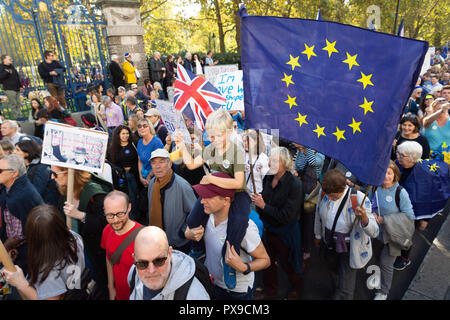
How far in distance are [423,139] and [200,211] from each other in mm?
3949

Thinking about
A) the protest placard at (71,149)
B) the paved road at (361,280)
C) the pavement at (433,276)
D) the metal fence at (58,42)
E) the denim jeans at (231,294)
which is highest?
the metal fence at (58,42)

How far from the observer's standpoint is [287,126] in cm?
277

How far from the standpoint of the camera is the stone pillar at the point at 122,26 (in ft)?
33.7

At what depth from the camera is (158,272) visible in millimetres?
1802

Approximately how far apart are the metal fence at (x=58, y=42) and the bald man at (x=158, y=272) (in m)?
8.41

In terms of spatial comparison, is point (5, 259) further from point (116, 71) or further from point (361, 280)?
point (116, 71)

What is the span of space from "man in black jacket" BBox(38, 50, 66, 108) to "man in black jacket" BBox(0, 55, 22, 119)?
2.16 feet

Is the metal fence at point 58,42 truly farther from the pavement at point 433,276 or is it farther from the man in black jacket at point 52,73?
the pavement at point 433,276

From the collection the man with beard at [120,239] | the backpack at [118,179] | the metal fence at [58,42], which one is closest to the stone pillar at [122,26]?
the metal fence at [58,42]

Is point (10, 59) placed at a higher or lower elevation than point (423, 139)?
higher

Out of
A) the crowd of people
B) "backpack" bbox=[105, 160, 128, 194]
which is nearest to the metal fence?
the crowd of people

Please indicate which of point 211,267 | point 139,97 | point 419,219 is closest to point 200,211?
point 211,267

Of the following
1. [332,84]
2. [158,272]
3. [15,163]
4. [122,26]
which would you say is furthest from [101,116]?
[158,272]
